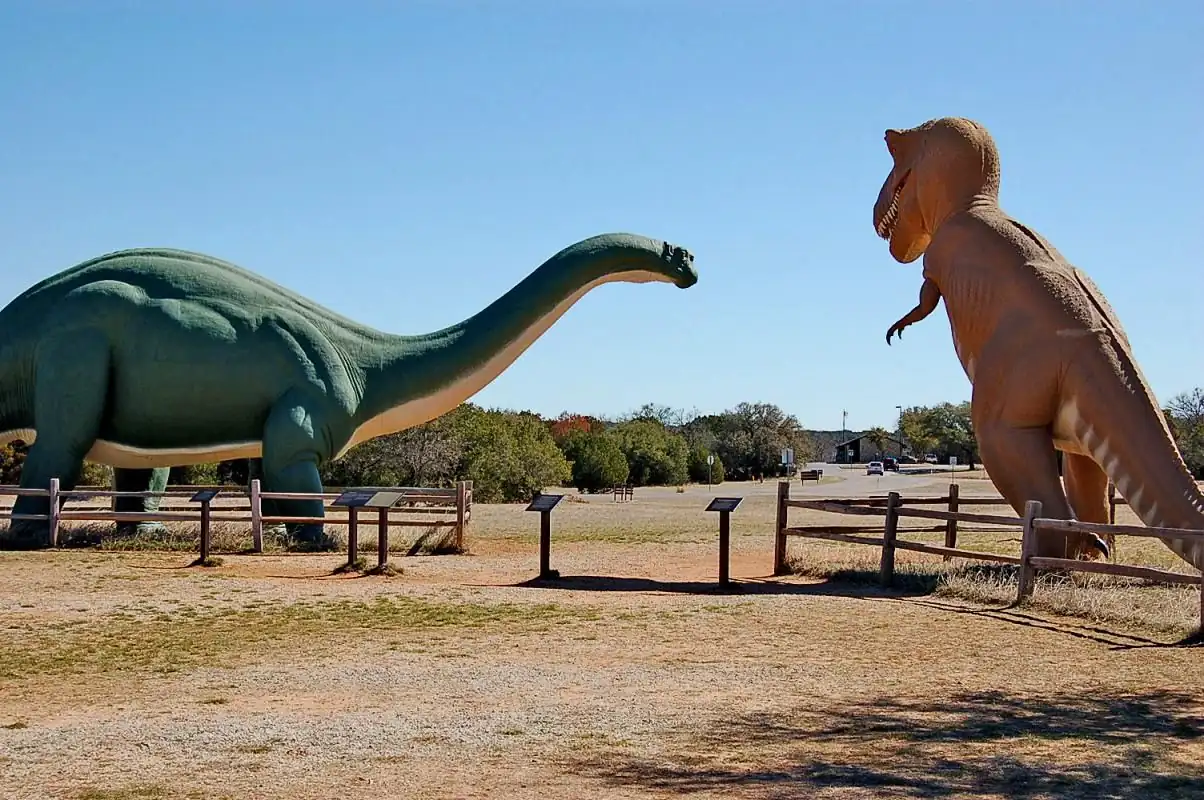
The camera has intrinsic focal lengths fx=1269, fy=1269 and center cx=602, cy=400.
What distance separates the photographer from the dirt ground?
5031mm

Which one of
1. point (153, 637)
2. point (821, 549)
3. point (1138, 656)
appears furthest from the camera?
point (821, 549)

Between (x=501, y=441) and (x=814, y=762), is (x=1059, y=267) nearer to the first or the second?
(x=814, y=762)

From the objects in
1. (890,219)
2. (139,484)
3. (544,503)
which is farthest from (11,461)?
(890,219)

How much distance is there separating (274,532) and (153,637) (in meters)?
6.87

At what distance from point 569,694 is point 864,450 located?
113225 mm

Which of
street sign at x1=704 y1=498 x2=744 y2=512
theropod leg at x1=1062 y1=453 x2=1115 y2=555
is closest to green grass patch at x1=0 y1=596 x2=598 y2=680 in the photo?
street sign at x1=704 y1=498 x2=744 y2=512

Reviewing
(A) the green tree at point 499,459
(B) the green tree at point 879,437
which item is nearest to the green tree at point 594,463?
(A) the green tree at point 499,459

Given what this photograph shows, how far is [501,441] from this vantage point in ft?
108

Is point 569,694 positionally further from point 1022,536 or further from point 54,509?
point 54,509

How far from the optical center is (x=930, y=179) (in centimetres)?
1309

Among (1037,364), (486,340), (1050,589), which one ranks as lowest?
(1050,589)

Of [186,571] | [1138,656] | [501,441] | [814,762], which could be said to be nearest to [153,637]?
[186,571]

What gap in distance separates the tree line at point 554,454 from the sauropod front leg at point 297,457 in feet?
23.7

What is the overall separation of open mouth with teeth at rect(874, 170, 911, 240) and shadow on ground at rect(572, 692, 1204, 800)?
26.9ft
